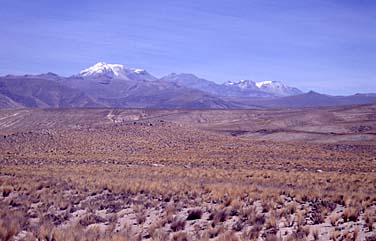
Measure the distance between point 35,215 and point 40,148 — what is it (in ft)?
107

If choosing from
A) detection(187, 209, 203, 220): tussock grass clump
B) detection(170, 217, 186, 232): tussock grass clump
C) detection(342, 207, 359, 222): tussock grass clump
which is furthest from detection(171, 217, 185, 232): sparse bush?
detection(342, 207, 359, 222): tussock grass clump

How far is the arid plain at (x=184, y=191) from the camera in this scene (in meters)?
12.9

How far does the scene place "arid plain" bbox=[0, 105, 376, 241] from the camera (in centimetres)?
1295

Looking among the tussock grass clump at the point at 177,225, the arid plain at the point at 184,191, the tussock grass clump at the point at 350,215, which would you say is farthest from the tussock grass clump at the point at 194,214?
the tussock grass clump at the point at 350,215

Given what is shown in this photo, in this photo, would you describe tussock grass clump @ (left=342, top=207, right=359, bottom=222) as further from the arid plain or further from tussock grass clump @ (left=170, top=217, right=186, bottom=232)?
tussock grass clump @ (left=170, top=217, right=186, bottom=232)

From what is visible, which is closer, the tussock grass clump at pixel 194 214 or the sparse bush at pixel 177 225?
the sparse bush at pixel 177 225

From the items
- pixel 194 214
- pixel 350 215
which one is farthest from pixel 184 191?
pixel 350 215

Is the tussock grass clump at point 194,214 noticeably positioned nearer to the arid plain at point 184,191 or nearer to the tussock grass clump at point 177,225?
the arid plain at point 184,191

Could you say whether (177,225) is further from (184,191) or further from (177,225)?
(184,191)

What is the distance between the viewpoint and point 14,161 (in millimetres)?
35031

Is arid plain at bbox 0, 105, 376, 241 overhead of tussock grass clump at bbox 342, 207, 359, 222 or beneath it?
beneath

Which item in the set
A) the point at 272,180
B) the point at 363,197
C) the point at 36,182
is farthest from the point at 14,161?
the point at 363,197

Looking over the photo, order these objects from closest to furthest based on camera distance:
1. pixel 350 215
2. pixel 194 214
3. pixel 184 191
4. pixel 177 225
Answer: pixel 177 225 → pixel 350 215 → pixel 194 214 → pixel 184 191

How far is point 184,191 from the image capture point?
19047 mm
